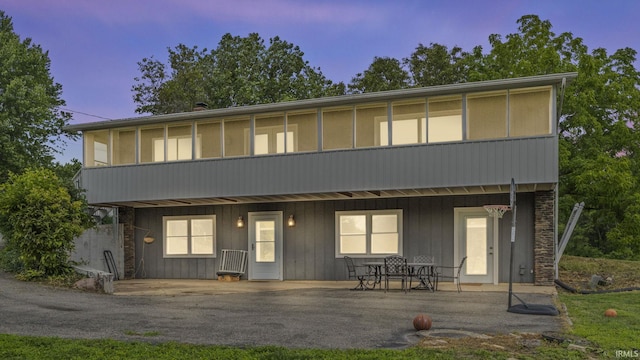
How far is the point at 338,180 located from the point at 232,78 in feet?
63.5

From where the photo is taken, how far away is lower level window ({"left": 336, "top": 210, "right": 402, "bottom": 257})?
1522 centimetres

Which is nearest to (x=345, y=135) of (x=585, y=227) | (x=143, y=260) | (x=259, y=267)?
(x=259, y=267)

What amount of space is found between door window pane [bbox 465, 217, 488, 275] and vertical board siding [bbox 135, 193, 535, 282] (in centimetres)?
39

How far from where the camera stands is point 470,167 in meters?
13.4

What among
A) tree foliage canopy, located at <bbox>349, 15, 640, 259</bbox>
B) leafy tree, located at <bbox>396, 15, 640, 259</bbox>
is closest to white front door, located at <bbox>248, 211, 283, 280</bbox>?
leafy tree, located at <bbox>396, 15, 640, 259</bbox>

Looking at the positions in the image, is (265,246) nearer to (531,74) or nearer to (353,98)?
(353,98)

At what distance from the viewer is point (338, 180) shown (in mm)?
14477

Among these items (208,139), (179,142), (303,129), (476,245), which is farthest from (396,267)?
(179,142)

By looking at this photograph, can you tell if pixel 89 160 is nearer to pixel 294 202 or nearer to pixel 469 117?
pixel 294 202

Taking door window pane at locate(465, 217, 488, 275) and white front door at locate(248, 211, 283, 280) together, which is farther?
white front door at locate(248, 211, 283, 280)

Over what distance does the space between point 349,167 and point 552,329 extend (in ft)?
24.5

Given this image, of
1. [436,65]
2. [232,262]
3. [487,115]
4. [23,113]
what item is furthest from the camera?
[436,65]

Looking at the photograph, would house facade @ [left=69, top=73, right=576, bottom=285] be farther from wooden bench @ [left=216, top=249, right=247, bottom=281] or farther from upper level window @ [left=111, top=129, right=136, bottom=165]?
wooden bench @ [left=216, top=249, right=247, bottom=281]

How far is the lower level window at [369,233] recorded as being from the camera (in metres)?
15.2
